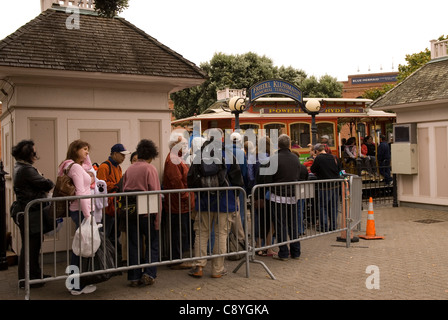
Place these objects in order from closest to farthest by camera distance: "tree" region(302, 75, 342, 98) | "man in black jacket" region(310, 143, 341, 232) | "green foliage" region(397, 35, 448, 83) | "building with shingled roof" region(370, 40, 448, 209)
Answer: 1. "man in black jacket" region(310, 143, 341, 232)
2. "building with shingled roof" region(370, 40, 448, 209)
3. "green foliage" region(397, 35, 448, 83)
4. "tree" region(302, 75, 342, 98)

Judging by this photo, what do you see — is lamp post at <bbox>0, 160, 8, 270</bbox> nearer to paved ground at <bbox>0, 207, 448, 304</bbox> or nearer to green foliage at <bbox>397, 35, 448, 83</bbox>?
paved ground at <bbox>0, 207, 448, 304</bbox>

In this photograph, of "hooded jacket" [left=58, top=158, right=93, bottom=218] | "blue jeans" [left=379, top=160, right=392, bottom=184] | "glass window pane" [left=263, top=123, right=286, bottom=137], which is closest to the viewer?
"hooded jacket" [left=58, top=158, right=93, bottom=218]

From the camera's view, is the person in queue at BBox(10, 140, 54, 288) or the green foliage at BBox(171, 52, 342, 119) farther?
the green foliage at BBox(171, 52, 342, 119)

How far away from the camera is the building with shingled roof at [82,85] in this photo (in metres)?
7.34

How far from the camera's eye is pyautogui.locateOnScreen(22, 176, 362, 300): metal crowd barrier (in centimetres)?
572

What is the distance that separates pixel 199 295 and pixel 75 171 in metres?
2.12

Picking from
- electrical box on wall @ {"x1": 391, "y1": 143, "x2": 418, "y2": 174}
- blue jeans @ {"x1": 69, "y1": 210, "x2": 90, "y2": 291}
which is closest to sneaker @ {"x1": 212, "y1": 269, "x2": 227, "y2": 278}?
blue jeans @ {"x1": 69, "y1": 210, "x2": 90, "y2": 291}

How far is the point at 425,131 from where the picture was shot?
43.5 feet

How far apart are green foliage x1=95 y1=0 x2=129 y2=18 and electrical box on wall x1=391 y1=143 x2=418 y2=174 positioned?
9758 mm

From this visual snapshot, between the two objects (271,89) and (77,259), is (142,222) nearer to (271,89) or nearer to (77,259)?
(77,259)

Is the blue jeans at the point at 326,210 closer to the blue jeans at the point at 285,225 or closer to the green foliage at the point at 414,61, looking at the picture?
the blue jeans at the point at 285,225

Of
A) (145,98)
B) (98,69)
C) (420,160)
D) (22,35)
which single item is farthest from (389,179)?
(22,35)
